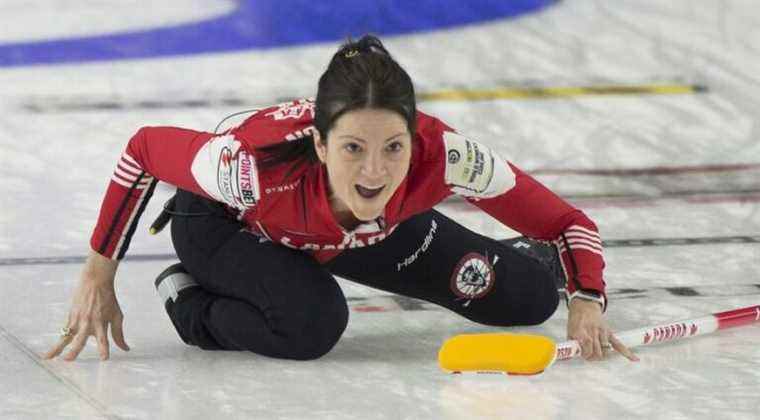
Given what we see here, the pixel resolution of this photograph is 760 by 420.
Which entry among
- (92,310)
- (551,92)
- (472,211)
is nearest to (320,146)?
(92,310)

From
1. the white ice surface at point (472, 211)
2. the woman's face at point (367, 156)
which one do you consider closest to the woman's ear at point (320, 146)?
the woman's face at point (367, 156)

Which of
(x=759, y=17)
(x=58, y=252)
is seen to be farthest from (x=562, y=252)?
(x=759, y=17)

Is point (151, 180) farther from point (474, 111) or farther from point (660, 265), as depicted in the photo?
point (474, 111)

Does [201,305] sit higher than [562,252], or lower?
lower

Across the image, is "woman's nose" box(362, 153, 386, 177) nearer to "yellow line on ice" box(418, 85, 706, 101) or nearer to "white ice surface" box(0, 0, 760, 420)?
"white ice surface" box(0, 0, 760, 420)

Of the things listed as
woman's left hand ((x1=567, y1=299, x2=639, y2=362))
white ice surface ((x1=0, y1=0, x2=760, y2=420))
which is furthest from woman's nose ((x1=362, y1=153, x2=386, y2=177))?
woman's left hand ((x1=567, y1=299, x2=639, y2=362))

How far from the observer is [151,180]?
2.67 metres

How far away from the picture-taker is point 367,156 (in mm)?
2400

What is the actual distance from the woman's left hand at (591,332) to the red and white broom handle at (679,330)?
0.7 inches

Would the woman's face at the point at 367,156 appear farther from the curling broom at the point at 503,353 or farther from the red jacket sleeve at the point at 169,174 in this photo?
the curling broom at the point at 503,353

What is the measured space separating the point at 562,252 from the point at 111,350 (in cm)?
79

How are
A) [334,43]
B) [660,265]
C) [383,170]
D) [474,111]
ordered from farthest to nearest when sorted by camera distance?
[334,43] → [474,111] → [660,265] → [383,170]

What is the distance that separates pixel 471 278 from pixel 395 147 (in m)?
0.54

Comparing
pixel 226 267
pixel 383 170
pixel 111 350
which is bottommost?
pixel 111 350
